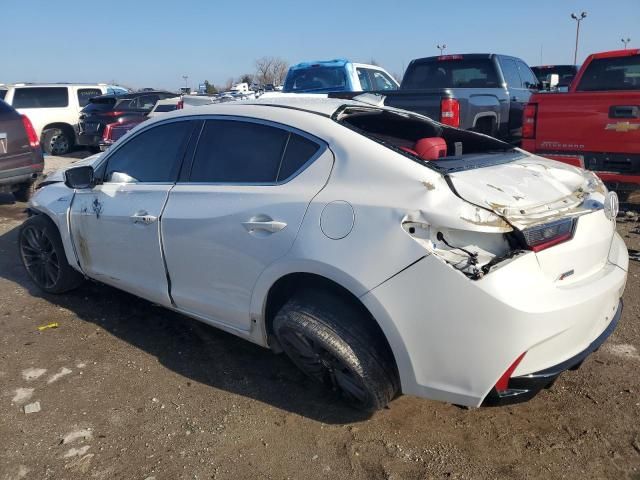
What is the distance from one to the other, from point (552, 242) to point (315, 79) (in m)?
9.06

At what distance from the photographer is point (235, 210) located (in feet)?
10.0

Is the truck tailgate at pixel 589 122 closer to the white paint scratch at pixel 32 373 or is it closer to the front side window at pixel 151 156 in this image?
the front side window at pixel 151 156

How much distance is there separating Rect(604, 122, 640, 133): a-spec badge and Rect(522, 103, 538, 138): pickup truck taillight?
2.54 ft

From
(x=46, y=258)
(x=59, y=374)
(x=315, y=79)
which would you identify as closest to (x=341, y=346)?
(x=59, y=374)

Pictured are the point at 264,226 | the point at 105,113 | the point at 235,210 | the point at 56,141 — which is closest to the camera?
the point at 264,226

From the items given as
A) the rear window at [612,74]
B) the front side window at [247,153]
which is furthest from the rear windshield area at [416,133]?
the rear window at [612,74]

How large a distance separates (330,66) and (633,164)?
6237mm

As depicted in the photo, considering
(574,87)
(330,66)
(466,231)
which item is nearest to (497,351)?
(466,231)

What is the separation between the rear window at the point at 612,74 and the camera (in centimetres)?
674

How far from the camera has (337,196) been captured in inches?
106

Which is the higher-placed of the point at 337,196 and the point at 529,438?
the point at 337,196

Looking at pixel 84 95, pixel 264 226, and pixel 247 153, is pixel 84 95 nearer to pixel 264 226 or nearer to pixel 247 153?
pixel 247 153

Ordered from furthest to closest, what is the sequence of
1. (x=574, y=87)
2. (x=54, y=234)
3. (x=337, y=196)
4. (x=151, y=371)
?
(x=574, y=87) → (x=54, y=234) → (x=151, y=371) → (x=337, y=196)

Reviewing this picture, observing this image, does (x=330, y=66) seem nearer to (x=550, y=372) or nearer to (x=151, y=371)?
(x=151, y=371)
